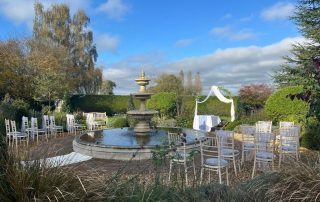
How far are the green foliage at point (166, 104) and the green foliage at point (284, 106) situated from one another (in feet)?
20.1

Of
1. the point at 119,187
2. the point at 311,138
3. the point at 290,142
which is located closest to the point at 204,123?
the point at 311,138

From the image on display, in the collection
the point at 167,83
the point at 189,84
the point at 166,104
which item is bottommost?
the point at 166,104

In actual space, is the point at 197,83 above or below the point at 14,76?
above

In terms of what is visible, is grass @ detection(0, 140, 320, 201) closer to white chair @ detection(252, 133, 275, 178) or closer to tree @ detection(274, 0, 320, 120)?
white chair @ detection(252, 133, 275, 178)

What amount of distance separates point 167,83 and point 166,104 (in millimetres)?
17973

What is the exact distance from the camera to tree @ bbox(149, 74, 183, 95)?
35719mm

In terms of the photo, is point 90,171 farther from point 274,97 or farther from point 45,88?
point 45,88

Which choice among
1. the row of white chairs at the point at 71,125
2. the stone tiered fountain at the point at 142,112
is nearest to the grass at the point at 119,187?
the stone tiered fountain at the point at 142,112

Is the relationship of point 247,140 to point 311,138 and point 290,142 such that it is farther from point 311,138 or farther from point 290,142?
point 311,138

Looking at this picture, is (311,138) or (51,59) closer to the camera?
(311,138)

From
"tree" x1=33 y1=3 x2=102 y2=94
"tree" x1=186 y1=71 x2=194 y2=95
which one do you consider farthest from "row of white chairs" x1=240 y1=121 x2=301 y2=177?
"tree" x1=186 y1=71 x2=194 y2=95

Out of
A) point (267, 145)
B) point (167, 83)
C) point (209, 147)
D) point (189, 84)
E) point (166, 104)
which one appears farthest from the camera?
point (189, 84)

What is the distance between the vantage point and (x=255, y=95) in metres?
21.2

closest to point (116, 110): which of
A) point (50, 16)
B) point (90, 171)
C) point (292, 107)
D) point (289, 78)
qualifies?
point (50, 16)
